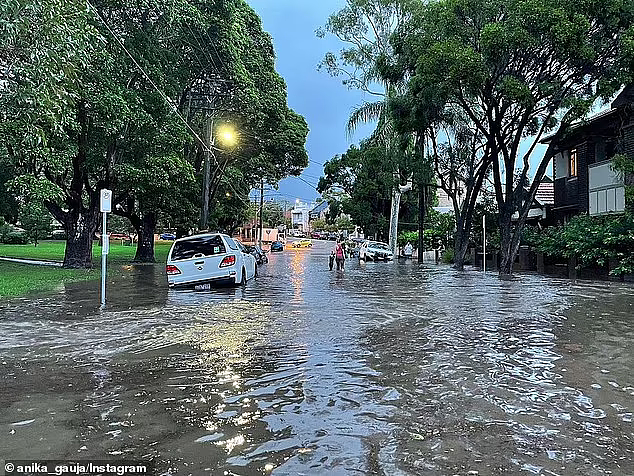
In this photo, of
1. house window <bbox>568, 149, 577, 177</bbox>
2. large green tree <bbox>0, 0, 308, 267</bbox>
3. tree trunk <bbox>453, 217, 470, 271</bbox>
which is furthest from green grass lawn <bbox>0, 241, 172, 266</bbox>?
house window <bbox>568, 149, 577, 177</bbox>

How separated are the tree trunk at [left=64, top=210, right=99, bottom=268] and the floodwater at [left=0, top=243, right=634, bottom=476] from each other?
14.4 metres

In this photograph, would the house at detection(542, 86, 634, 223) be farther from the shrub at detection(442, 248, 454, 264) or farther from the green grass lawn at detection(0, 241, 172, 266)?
the green grass lawn at detection(0, 241, 172, 266)

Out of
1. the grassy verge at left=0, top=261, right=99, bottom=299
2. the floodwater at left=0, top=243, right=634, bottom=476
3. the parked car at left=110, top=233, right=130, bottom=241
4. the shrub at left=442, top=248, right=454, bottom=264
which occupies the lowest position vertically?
the floodwater at left=0, top=243, right=634, bottom=476

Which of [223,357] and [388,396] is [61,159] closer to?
[223,357]

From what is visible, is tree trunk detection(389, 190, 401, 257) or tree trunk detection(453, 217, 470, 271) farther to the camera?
tree trunk detection(389, 190, 401, 257)

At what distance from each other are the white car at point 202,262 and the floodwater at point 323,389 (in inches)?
180

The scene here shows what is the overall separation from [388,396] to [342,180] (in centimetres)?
6146

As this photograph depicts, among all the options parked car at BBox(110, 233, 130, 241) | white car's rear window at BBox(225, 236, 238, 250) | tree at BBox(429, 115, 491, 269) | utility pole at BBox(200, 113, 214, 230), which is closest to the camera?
white car's rear window at BBox(225, 236, 238, 250)

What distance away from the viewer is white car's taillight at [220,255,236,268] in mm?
18125

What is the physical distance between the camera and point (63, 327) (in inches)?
438

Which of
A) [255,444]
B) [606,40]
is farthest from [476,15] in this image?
[255,444]

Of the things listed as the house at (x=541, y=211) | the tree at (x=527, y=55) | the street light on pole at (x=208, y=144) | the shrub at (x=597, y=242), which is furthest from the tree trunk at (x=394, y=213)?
the tree at (x=527, y=55)

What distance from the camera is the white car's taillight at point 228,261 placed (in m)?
18.1

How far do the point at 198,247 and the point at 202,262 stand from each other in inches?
21.5
